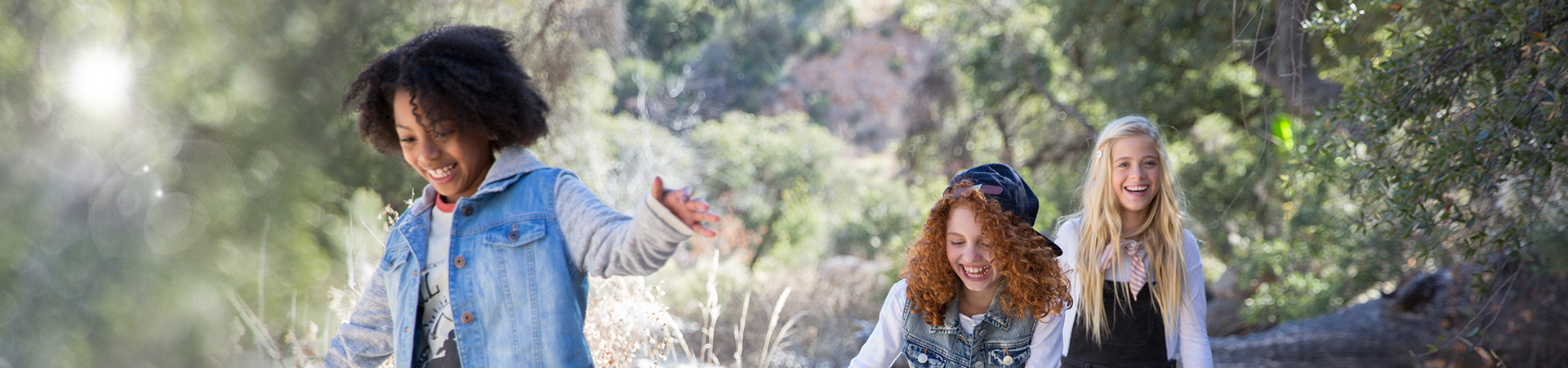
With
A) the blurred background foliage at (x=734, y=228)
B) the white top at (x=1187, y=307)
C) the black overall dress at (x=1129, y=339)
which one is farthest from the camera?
the blurred background foliage at (x=734, y=228)

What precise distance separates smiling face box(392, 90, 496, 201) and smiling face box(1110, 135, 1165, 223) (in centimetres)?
156

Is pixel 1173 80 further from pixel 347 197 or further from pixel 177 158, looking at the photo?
pixel 177 158

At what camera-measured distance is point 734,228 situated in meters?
10.1

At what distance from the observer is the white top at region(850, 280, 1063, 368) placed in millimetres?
2014

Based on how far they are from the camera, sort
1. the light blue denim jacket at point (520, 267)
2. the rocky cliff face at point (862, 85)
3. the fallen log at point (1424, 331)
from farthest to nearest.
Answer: the rocky cliff face at point (862, 85)
the fallen log at point (1424, 331)
the light blue denim jacket at point (520, 267)

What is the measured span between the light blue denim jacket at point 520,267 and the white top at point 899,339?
614 mm

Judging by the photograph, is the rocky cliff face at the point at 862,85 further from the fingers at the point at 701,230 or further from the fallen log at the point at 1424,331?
the fingers at the point at 701,230

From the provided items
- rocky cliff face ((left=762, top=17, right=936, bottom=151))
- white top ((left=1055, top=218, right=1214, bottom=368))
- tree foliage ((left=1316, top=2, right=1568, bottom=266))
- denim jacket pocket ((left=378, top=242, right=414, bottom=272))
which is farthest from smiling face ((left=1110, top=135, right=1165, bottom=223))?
rocky cliff face ((left=762, top=17, right=936, bottom=151))

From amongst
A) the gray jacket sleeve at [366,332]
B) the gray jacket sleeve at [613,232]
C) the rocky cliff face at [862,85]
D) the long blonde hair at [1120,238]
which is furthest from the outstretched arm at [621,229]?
the rocky cliff face at [862,85]

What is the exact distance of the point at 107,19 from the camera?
589 centimetres

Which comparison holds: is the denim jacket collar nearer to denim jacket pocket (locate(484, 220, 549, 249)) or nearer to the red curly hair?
denim jacket pocket (locate(484, 220, 549, 249))

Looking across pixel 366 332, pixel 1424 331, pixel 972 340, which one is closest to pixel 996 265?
pixel 972 340

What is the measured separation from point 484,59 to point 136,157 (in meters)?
5.28

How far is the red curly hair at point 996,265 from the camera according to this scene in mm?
1882
